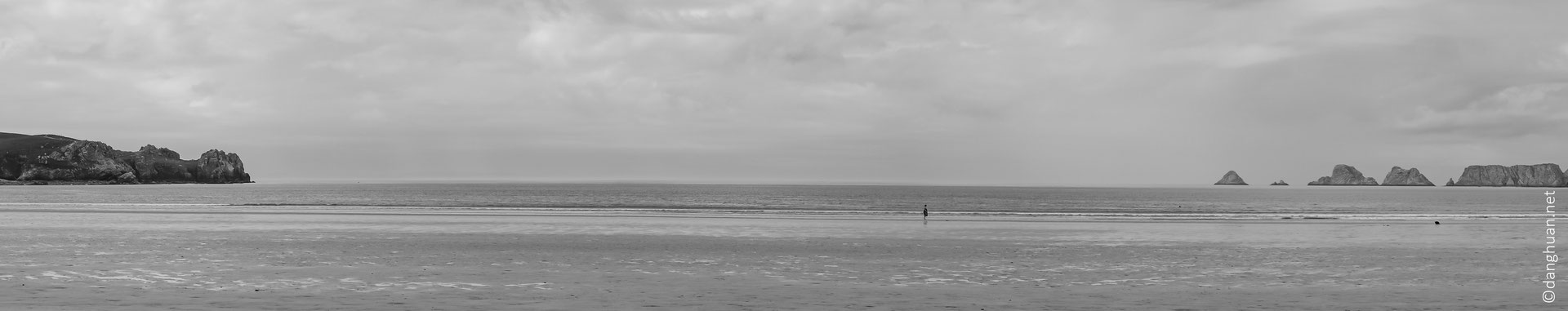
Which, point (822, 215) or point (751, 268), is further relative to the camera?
point (822, 215)

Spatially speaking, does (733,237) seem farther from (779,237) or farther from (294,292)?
(294,292)

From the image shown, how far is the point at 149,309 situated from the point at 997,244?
25.7 m

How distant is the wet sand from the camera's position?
55.2 feet

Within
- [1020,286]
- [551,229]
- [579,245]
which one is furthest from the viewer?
[551,229]

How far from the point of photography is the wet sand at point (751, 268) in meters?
16.8

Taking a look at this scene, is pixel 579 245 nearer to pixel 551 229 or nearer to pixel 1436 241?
Result: pixel 551 229

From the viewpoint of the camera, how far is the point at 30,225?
41656mm

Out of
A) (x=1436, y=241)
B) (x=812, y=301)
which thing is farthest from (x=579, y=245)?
(x=1436, y=241)

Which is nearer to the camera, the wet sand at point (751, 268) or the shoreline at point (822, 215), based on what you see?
the wet sand at point (751, 268)

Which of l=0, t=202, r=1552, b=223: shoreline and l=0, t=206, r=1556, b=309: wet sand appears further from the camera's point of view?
l=0, t=202, r=1552, b=223: shoreline

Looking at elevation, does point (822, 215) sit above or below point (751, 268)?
above

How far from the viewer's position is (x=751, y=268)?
76.6ft

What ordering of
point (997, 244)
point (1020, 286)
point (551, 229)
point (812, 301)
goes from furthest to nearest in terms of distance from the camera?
point (551, 229), point (997, 244), point (1020, 286), point (812, 301)

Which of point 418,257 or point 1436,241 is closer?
point 418,257
